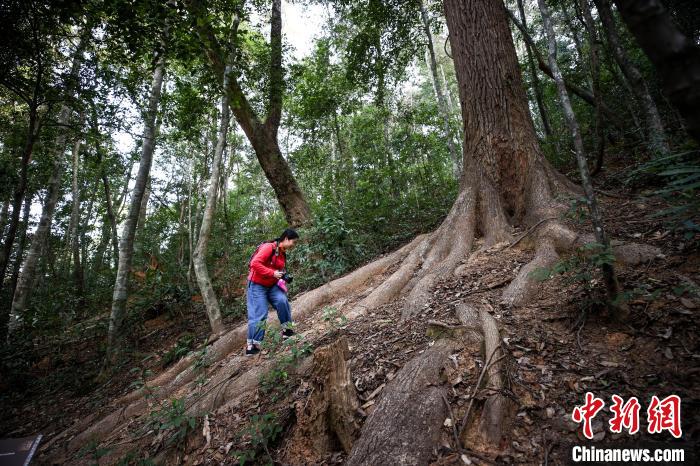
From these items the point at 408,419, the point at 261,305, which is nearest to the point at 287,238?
the point at 261,305

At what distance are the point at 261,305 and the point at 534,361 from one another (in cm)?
372

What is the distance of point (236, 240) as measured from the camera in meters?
12.9

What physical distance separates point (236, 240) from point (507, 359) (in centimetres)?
1208

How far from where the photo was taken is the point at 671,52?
3.91ft

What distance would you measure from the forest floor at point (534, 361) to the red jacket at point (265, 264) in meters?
1.12

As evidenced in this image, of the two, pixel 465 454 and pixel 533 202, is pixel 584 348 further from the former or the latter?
pixel 533 202

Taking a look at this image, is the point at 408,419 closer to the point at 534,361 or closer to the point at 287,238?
the point at 534,361

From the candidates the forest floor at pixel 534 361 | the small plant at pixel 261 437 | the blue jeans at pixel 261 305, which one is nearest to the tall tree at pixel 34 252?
the forest floor at pixel 534 361

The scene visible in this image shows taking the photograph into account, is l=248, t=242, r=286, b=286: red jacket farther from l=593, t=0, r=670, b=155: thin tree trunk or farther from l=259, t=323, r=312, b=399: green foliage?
l=593, t=0, r=670, b=155: thin tree trunk

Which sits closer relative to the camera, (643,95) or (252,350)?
(252,350)

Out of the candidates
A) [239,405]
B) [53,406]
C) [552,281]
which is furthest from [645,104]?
[53,406]

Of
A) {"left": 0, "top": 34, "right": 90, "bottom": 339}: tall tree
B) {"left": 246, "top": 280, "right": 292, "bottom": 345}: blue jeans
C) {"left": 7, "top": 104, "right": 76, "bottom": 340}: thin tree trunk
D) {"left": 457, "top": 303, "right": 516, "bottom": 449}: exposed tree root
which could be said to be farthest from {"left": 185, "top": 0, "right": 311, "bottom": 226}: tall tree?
{"left": 457, "top": 303, "right": 516, "bottom": 449}: exposed tree root

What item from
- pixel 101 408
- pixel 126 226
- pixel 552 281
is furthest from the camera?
pixel 126 226

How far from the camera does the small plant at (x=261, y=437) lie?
8.28ft
